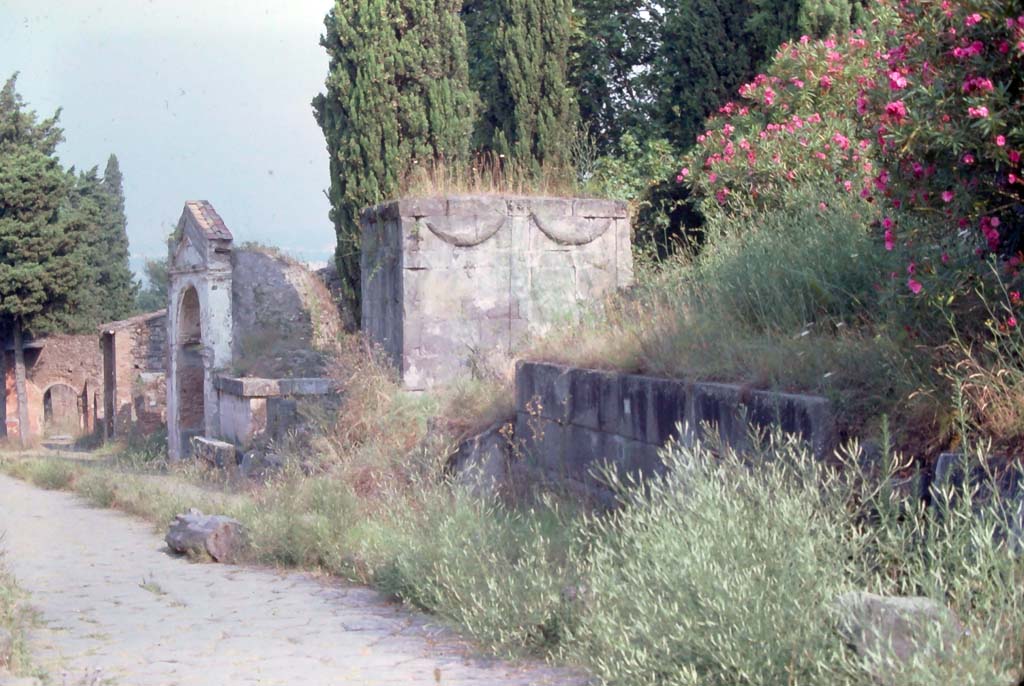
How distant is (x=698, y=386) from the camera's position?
18.8 ft

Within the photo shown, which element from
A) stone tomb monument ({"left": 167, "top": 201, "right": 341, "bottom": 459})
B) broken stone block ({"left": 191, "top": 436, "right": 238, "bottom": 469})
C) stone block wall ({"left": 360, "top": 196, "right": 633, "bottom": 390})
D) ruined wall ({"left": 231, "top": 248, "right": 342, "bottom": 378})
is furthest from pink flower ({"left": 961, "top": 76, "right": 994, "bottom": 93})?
ruined wall ({"left": 231, "top": 248, "right": 342, "bottom": 378})

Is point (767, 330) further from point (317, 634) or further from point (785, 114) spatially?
point (785, 114)

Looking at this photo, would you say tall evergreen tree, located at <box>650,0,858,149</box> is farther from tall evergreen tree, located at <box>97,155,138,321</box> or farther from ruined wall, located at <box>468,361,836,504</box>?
tall evergreen tree, located at <box>97,155,138,321</box>

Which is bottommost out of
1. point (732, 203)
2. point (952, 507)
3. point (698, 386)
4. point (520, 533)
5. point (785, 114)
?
point (520, 533)

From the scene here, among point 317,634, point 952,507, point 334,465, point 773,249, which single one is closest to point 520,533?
point 317,634

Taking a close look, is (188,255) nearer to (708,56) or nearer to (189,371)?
(189,371)

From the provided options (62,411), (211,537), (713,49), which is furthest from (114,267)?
(211,537)

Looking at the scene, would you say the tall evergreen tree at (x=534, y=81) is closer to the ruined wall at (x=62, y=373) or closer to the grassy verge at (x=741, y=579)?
the grassy verge at (x=741, y=579)

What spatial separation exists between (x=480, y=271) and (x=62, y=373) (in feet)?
84.5

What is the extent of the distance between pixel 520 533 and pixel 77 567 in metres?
4.22

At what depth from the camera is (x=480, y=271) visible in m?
11.2

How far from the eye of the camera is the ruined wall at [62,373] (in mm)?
32094

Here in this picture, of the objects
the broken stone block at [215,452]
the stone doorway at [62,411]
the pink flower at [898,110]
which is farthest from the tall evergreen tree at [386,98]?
the stone doorway at [62,411]

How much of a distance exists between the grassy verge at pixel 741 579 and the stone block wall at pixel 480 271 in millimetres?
4886
